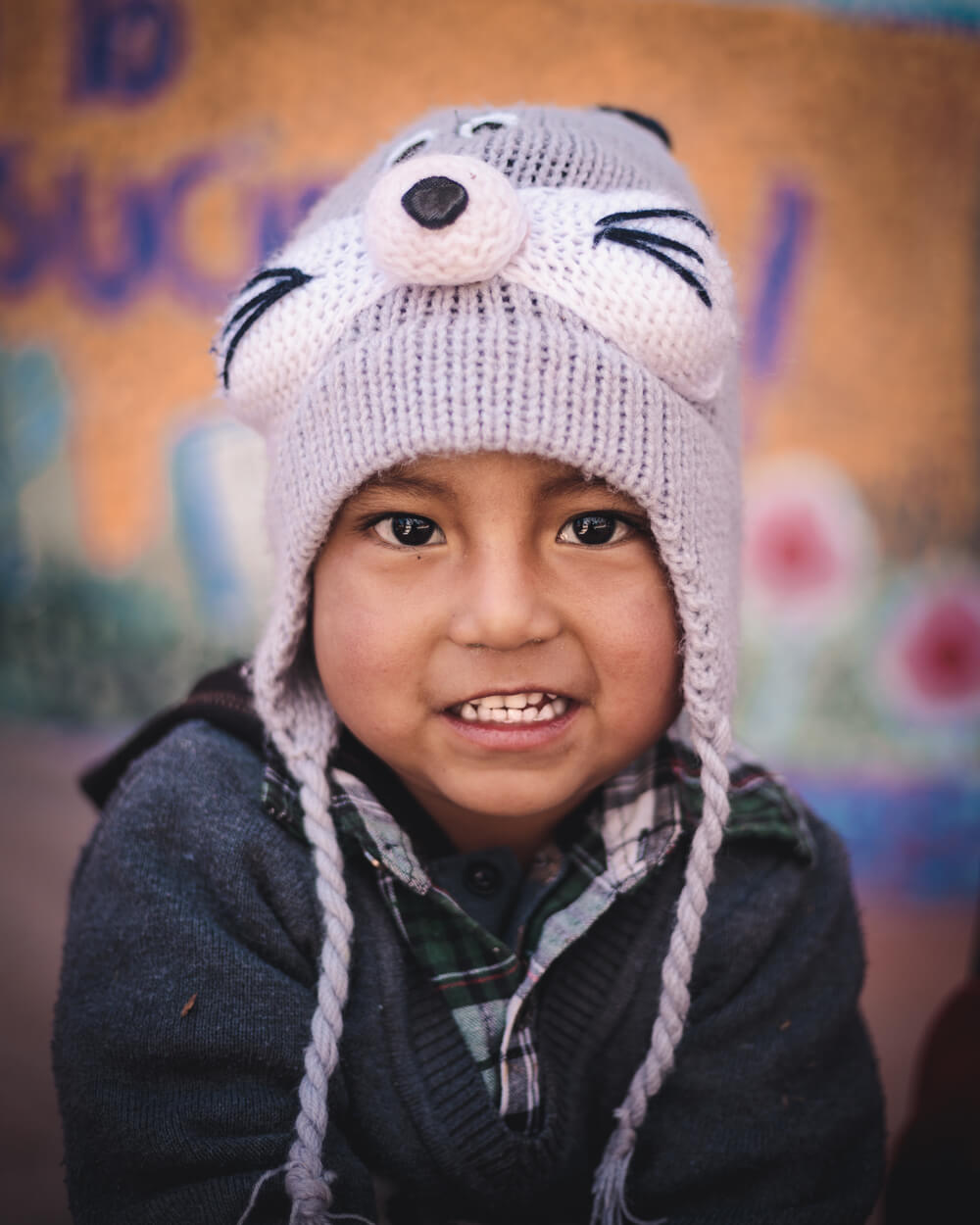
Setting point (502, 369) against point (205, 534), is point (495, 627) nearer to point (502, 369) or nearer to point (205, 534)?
point (502, 369)

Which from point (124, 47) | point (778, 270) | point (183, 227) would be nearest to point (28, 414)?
point (183, 227)

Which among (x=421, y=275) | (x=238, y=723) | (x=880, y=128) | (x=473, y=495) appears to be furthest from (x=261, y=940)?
(x=880, y=128)

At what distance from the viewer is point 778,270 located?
2.45 meters

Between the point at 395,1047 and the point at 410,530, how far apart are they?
1.67 ft

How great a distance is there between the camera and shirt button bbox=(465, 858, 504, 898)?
3.90 feet

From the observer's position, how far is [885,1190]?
1.40m

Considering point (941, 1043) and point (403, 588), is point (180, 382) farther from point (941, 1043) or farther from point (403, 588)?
point (941, 1043)

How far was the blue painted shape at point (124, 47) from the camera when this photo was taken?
7.80 feet

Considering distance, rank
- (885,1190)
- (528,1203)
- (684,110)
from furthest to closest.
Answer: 1. (684,110)
2. (885,1190)
3. (528,1203)

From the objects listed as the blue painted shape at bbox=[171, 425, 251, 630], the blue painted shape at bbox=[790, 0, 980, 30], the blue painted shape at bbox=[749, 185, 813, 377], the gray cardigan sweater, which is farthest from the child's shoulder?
the blue painted shape at bbox=[790, 0, 980, 30]

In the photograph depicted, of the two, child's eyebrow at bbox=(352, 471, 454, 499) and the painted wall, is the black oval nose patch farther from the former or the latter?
the painted wall

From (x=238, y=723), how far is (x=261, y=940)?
25 cm

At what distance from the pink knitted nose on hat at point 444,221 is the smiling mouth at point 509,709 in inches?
15.4

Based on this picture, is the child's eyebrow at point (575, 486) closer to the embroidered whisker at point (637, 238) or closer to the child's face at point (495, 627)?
the child's face at point (495, 627)
